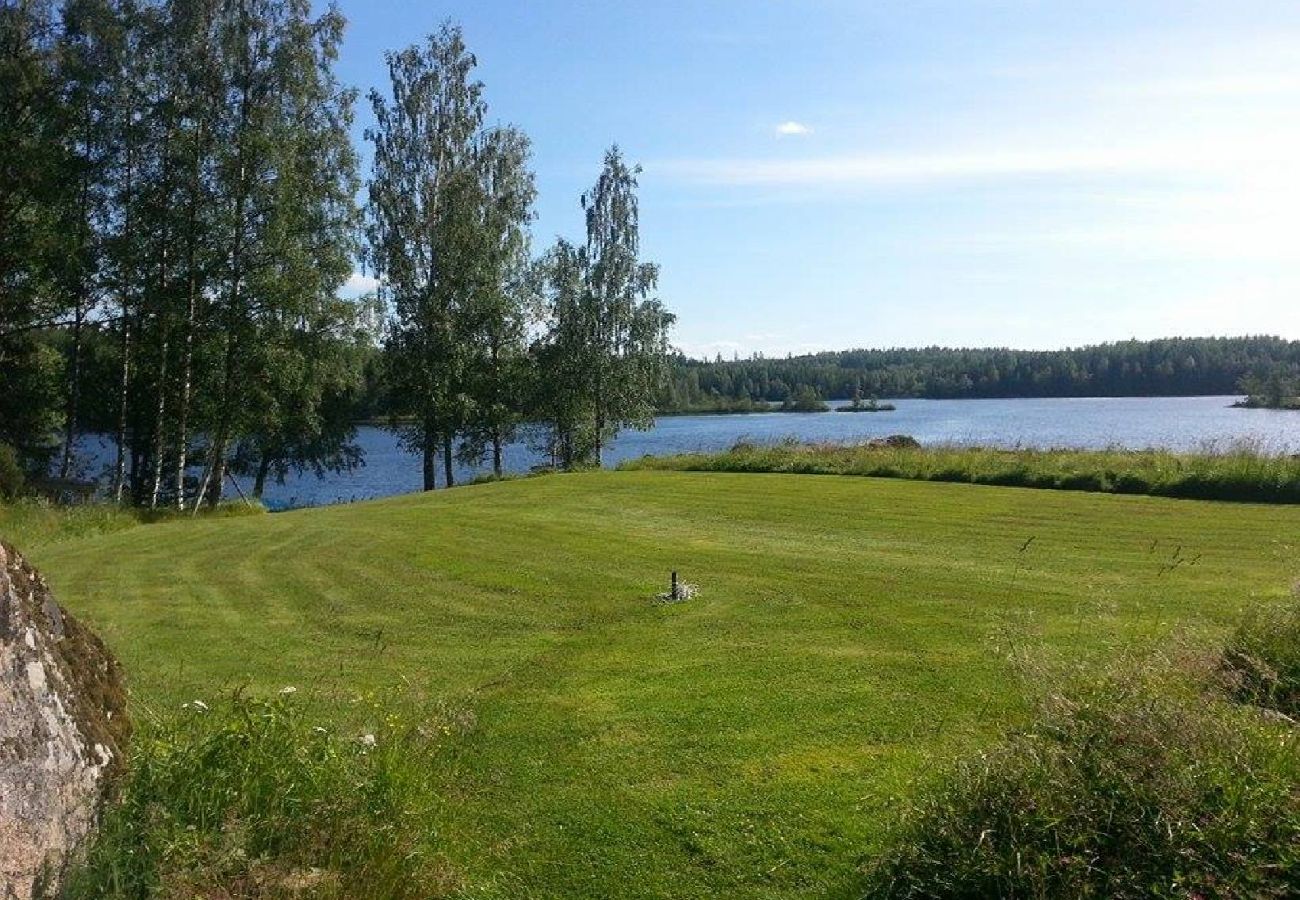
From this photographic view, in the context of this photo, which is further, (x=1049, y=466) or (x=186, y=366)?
(x=186, y=366)

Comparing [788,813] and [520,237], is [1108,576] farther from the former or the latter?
[520,237]

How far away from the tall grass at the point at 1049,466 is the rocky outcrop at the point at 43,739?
58.1 feet

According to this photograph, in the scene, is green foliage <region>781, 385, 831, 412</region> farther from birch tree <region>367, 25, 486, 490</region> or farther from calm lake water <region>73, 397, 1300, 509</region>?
birch tree <region>367, 25, 486, 490</region>

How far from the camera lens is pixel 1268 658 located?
18.6 feet

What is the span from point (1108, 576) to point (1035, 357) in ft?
446

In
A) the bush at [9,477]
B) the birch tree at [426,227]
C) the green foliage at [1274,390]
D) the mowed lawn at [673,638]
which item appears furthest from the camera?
the green foliage at [1274,390]

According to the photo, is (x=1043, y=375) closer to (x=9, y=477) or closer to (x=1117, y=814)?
(x=9, y=477)

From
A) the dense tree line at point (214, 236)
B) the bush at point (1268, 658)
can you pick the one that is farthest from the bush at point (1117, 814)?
the dense tree line at point (214, 236)

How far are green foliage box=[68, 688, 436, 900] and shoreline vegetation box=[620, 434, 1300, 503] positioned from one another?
1670 centimetres

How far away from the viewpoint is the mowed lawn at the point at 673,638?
481 centimetres

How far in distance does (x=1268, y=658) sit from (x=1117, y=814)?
2.89 metres

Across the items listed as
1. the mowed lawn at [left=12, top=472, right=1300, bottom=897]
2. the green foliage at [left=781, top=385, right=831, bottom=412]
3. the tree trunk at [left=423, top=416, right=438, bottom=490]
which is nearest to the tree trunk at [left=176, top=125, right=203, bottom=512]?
the mowed lawn at [left=12, top=472, right=1300, bottom=897]

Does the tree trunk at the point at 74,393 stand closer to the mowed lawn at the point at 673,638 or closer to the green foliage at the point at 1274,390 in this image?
the mowed lawn at the point at 673,638

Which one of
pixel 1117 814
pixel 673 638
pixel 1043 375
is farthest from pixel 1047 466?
pixel 1043 375
